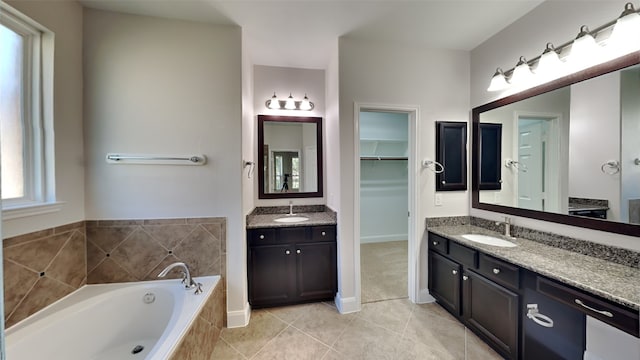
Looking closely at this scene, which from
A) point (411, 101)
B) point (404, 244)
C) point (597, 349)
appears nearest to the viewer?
point (597, 349)

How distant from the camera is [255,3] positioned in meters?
2.03

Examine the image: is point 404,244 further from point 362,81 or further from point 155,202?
point 155,202

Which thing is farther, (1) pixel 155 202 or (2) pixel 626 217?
(1) pixel 155 202

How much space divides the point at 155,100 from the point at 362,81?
193 cm

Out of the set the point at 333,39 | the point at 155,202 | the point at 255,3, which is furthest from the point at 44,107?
the point at 333,39

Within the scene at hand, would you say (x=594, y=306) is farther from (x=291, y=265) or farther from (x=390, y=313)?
(x=291, y=265)

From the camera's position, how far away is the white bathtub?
1532mm

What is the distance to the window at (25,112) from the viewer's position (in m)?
1.66

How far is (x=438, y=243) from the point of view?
8.28 feet

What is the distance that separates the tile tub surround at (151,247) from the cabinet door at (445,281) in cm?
210

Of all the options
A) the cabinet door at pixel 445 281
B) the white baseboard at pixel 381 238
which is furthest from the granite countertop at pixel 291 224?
the white baseboard at pixel 381 238

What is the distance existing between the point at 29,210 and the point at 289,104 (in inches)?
93.7

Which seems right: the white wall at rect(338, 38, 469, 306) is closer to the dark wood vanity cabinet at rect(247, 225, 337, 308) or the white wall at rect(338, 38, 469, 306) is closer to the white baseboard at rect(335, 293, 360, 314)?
the white baseboard at rect(335, 293, 360, 314)

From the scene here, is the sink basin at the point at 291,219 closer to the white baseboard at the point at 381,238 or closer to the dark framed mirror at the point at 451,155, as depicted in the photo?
the dark framed mirror at the point at 451,155
